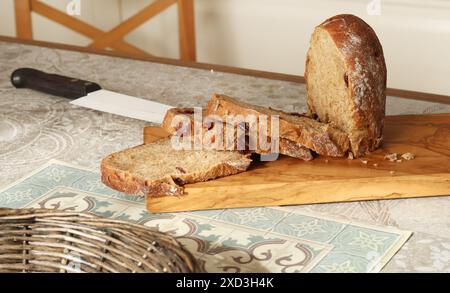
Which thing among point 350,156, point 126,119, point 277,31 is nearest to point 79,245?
point 350,156

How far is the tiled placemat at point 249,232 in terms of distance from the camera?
127 centimetres

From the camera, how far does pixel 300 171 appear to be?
4.97ft

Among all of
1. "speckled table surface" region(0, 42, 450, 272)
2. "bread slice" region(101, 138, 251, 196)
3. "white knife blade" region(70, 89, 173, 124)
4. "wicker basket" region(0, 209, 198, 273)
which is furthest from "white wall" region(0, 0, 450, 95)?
"wicker basket" region(0, 209, 198, 273)

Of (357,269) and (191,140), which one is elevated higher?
(191,140)

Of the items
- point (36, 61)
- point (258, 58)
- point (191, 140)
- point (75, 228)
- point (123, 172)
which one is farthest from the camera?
point (258, 58)

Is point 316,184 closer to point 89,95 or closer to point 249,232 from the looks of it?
point 249,232

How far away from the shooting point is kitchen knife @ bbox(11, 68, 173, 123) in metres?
1.93

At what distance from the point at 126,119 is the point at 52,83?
253 mm

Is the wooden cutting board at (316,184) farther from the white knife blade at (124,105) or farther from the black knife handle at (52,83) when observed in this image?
the black knife handle at (52,83)

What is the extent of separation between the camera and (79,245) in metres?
1.23
